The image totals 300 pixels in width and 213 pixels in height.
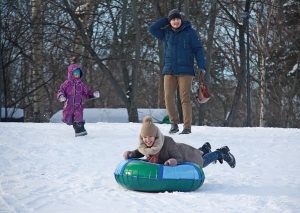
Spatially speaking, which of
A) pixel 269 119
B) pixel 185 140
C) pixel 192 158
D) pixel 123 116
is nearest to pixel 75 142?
pixel 185 140

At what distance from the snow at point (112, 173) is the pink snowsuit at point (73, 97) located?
1.05 feet

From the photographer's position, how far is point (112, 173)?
19.0 feet

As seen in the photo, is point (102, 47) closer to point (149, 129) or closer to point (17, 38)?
point (17, 38)

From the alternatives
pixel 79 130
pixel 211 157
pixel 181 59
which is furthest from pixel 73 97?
pixel 211 157

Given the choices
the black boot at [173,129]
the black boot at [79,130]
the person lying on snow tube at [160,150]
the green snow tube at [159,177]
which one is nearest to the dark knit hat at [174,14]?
the black boot at [173,129]

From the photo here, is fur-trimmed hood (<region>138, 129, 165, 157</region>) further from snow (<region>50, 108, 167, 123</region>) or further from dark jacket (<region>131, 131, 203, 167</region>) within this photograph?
snow (<region>50, 108, 167, 123</region>)

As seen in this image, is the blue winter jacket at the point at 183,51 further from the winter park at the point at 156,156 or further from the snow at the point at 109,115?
the snow at the point at 109,115

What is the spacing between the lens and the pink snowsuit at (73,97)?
336 inches

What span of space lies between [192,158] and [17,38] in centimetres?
1516

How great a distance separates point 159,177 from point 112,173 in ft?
3.66

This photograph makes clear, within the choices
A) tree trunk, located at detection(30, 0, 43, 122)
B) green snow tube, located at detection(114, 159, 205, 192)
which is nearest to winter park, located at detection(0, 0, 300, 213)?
green snow tube, located at detection(114, 159, 205, 192)

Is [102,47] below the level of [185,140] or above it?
above

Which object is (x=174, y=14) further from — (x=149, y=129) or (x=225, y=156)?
(x=149, y=129)

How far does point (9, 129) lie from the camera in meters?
9.27
